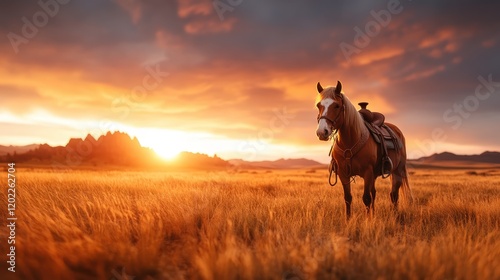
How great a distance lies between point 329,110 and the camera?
5598 millimetres

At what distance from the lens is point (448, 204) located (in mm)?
7773

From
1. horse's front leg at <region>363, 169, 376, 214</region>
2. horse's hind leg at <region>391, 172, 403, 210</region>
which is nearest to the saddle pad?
horse's hind leg at <region>391, 172, 403, 210</region>

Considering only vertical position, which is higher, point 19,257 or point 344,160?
point 344,160

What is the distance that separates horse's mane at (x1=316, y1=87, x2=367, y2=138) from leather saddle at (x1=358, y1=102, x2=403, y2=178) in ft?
2.79

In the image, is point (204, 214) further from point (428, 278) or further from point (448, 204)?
point (448, 204)

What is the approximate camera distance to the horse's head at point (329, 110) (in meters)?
5.34

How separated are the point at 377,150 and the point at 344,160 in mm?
1307

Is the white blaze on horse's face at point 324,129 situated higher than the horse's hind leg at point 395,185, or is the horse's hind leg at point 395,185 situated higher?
the white blaze on horse's face at point 324,129

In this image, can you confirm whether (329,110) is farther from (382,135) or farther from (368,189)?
(382,135)

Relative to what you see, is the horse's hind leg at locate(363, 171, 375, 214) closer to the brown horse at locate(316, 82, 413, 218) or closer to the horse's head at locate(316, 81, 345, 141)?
the brown horse at locate(316, 82, 413, 218)

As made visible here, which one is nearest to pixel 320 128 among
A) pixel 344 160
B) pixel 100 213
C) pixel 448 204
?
pixel 344 160

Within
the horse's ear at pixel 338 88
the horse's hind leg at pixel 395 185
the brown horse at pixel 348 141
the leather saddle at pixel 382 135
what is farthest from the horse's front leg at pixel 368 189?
the horse's hind leg at pixel 395 185

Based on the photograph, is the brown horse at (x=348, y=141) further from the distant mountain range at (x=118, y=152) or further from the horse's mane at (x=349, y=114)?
the distant mountain range at (x=118, y=152)

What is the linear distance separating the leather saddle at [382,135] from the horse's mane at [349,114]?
852 millimetres
